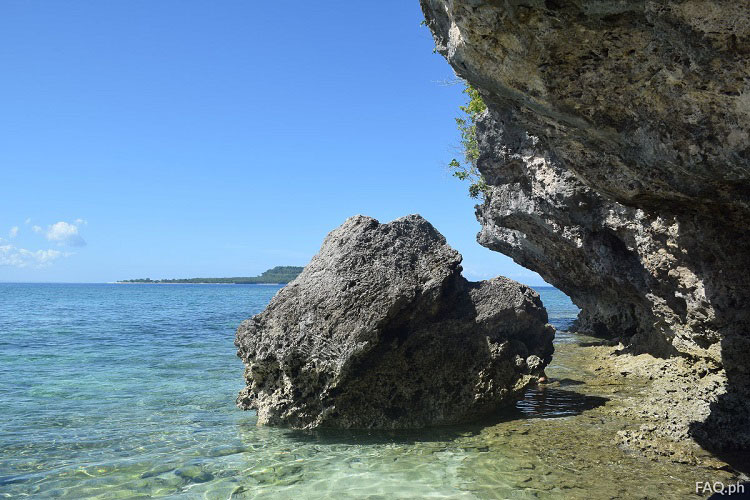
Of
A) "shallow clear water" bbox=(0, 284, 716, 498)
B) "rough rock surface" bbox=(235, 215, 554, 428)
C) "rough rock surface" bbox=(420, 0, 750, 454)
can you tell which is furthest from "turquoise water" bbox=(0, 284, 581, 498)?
"rough rock surface" bbox=(420, 0, 750, 454)

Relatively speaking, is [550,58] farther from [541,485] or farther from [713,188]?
[541,485]

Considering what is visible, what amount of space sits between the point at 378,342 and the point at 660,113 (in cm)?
493

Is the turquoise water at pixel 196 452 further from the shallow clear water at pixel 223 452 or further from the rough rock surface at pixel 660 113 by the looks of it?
the rough rock surface at pixel 660 113

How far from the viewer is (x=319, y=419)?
27.5ft

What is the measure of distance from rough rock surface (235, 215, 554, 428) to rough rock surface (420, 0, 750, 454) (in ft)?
9.68

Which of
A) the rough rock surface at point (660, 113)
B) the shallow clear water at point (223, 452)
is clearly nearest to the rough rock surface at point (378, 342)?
the shallow clear water at point (223, 452)

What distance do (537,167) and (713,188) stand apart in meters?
6.63

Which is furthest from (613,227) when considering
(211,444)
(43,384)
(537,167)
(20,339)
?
(20,339)

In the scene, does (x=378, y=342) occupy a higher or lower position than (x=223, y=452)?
higher

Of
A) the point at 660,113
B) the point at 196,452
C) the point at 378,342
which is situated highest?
the point at 660,113

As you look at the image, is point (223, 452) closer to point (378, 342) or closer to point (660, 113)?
point (378, 342)

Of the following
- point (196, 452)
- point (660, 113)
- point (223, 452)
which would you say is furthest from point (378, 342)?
point (660, 113)

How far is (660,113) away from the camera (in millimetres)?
5016

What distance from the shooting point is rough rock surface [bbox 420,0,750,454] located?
445 centimetres
